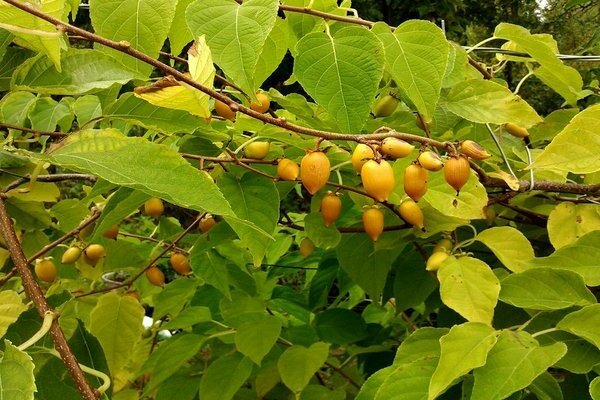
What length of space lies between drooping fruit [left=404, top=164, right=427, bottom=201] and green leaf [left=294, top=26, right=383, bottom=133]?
2.7 inches

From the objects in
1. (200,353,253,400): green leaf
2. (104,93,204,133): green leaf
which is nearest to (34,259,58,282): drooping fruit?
(200,353,253,400): green leaf

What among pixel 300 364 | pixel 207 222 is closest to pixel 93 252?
pixel 207 222

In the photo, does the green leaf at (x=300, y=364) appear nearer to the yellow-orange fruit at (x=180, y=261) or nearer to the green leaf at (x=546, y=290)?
the yellow-orange fruit at (x=180, y=261)

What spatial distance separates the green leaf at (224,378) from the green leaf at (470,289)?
44cm

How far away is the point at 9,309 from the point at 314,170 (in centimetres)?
32

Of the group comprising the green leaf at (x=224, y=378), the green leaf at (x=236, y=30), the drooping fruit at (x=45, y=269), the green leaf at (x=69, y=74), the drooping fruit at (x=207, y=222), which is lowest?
the green leaf at (x=224, y=378)

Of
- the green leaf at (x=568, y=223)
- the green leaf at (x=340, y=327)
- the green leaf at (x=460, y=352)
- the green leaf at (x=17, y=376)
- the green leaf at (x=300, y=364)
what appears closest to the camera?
the green leaf at (x=17, y=376)

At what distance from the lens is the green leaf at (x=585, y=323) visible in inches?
27.4

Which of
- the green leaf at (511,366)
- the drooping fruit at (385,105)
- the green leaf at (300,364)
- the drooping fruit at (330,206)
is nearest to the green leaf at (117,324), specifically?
the green leaf at (300,364)

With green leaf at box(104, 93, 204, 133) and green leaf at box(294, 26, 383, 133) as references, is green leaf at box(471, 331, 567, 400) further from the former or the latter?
green leaf at box(104, 93, 204, 133)

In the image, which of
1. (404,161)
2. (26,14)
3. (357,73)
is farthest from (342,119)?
(26,14)

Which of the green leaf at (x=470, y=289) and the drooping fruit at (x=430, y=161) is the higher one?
the drooping fruit at (x=430, y=161)

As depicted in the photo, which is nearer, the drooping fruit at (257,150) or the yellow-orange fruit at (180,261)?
the drooping fruit at (257,150)

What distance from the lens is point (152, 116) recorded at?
0.79 m
